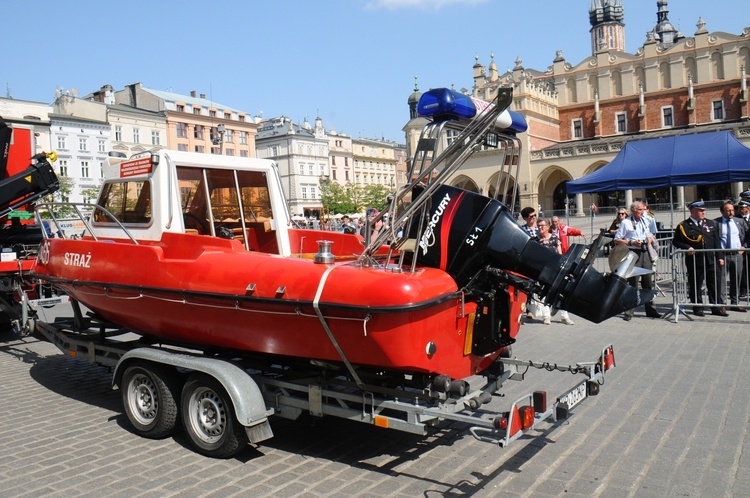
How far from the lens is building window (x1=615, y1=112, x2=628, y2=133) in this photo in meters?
69.6

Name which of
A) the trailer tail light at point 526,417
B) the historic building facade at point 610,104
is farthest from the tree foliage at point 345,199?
the trailer tail light at point 526,417

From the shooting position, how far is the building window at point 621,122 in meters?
69.6

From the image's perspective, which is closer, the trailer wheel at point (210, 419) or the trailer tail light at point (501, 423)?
the trailer tail light at point (501, 423)

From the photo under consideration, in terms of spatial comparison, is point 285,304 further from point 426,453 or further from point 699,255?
point 699,255

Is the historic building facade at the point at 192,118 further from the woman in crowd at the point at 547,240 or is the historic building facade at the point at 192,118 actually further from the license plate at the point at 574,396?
the license plate at the point at 574,396

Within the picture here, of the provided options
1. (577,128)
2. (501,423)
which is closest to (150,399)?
(501,423)

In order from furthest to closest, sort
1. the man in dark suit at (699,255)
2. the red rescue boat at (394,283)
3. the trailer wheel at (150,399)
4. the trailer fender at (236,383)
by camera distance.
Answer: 1. the man in dark suit at (699,255)
2. the trailer wheel at (150,399)
3. the trailer fender at (236,383)
4. the red rescue boat at (394,283)

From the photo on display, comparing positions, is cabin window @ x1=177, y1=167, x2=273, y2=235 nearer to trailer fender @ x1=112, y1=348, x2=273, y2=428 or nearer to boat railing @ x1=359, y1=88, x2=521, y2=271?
trailer fender @ x1=112, y1=348, x2=273, y2=428

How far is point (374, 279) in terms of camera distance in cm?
440

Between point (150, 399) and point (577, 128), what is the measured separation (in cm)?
7341

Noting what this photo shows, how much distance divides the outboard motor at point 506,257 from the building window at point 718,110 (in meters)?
69.3

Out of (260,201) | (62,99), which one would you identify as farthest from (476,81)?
(260,201)

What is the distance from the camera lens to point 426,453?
5.17 metres

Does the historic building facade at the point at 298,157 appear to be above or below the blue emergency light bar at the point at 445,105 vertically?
above
